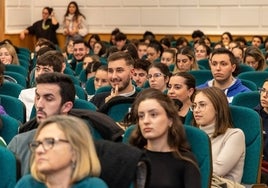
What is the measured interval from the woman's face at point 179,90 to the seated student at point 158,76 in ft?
3.08

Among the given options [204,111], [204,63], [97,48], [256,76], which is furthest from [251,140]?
[97,48]

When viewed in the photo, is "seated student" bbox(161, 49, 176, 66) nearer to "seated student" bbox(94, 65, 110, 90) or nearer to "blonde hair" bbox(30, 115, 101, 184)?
"seated student" bbox(94, 65, 110, 90)

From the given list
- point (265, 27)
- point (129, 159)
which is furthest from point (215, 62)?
point (265, 27)

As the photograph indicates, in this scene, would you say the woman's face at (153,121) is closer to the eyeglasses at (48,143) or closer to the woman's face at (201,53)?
the eyeglasses at (48,143)

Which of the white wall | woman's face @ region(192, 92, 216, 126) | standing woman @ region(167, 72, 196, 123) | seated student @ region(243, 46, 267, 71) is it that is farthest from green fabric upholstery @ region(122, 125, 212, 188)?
the white wall

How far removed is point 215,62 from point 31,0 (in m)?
10.1

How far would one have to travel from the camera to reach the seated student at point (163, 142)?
392 centimetres

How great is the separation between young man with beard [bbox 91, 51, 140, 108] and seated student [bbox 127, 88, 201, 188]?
210 centimetres

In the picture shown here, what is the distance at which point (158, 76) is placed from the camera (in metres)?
7.23

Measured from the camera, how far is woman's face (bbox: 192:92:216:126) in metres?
4.88

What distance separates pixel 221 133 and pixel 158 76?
246 cm

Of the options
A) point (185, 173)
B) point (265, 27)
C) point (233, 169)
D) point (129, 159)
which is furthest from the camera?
point (265, 27)

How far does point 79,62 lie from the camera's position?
434 inches

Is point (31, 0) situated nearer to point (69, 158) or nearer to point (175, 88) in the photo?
point (175, 88)
